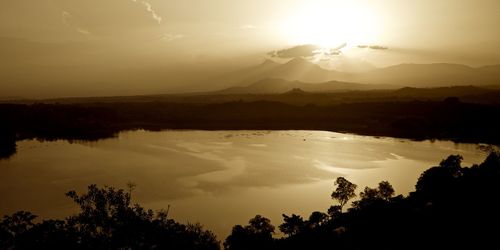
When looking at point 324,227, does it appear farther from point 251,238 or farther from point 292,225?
point 251,238

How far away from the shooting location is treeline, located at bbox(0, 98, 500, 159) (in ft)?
286

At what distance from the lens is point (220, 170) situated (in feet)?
178

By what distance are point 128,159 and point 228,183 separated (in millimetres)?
24496

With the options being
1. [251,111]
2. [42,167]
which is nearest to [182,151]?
[42,167]

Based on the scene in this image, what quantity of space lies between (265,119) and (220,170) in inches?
2781

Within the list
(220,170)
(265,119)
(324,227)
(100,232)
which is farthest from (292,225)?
(265,119)

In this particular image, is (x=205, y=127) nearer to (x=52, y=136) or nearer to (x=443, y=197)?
(x=52, y=136)

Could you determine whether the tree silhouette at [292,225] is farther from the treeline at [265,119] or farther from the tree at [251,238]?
the treeline at [265,119]

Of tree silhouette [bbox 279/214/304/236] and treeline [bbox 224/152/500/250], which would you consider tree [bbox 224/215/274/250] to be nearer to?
treeline [bbox 224/152/500/250]

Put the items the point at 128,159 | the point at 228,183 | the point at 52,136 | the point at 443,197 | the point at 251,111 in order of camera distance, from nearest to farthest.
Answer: the point at 443,197 < the point at 228,183 < the point at 128,159 < the point at 52,136 < the point at 251,111

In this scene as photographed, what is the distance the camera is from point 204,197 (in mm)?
40344

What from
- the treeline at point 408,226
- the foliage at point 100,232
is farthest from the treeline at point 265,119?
the foliage at point 100,232

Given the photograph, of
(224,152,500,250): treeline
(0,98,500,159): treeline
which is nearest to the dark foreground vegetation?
(224,152,500,250): treeline

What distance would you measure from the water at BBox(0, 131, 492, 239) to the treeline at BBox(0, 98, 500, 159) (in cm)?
1204
